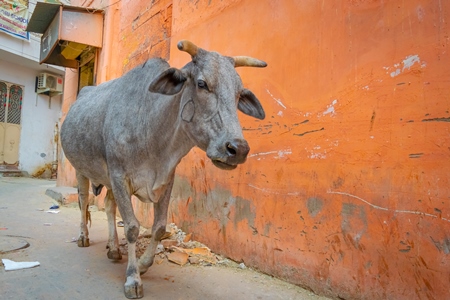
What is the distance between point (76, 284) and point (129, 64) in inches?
181

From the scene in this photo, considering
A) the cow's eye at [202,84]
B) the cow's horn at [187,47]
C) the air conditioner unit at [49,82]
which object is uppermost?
the air conditioner unit at [49,82]

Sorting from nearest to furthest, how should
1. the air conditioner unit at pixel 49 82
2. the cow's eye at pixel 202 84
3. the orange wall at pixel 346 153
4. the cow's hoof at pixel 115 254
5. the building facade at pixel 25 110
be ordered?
the orange wall at pixel 346 153, the cow's eye at pixel 202 84, the cow's hoof at pixel 115 254, the building facade at pixel 25 110, the air conditioner unit at pixel 49 82

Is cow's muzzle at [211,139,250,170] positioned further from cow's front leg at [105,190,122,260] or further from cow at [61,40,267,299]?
cow's front leg at [105,190,122,260]

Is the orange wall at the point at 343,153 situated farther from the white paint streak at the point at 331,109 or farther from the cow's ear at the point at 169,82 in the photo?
the cow's ear at the point at 169,82

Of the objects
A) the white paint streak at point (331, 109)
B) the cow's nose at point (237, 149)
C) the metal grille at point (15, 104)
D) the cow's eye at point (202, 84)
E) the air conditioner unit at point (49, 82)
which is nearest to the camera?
the cow's nose at point (237, 149)

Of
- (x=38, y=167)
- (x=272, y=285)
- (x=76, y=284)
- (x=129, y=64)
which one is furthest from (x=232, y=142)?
(x=38, y=167)

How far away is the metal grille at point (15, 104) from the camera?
14.6m

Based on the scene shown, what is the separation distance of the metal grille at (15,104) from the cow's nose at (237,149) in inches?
618

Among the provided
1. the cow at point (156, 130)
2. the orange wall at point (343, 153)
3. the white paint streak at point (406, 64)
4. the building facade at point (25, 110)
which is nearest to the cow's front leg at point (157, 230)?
the cow at point (156, 130)

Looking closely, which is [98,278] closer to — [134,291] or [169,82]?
[134,291]

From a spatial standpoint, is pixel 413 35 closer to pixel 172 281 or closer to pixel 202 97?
pixel 202 97

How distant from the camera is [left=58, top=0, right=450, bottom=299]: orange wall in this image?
6.94 feet

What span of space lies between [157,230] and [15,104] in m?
15.0

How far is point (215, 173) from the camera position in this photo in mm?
3889
